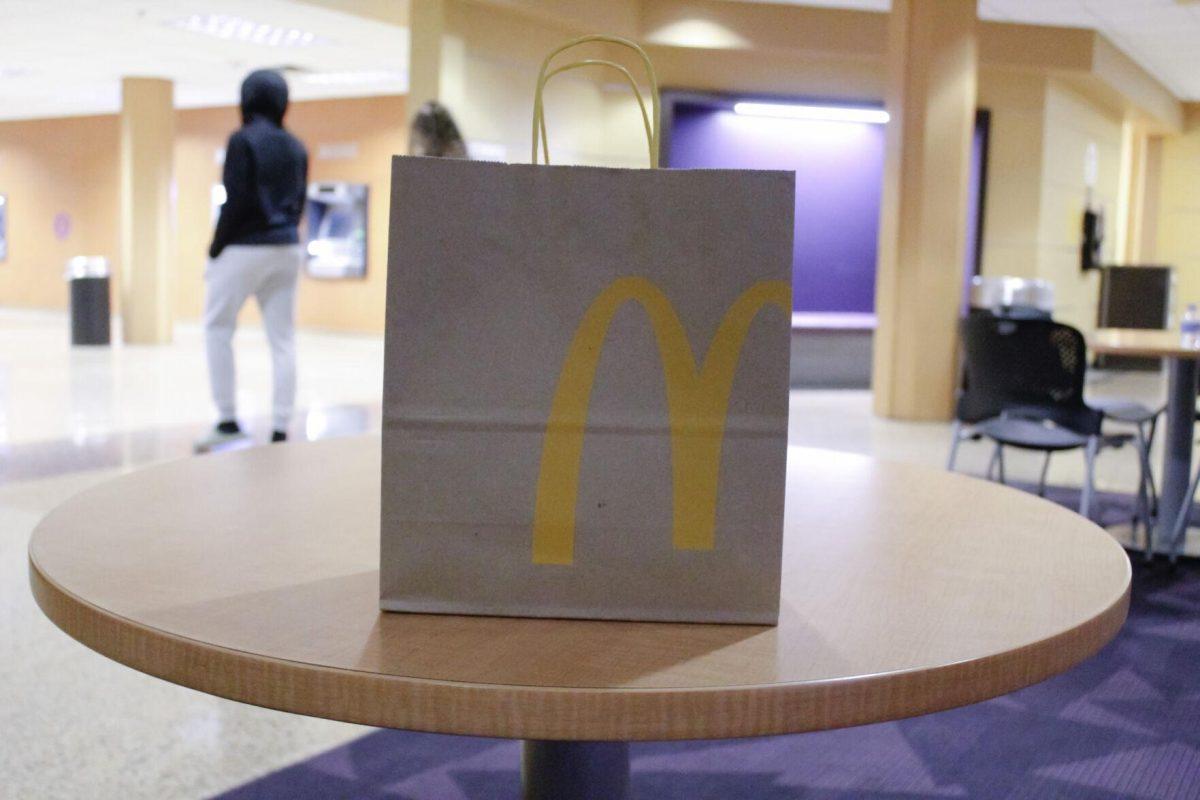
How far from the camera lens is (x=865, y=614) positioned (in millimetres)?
783

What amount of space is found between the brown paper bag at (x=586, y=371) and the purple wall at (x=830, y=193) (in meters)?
10.0

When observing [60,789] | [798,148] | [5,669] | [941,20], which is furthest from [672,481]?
[798,148]

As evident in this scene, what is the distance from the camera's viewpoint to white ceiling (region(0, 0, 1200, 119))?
9258 mm

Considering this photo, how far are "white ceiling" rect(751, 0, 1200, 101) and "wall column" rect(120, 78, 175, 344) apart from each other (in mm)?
7228

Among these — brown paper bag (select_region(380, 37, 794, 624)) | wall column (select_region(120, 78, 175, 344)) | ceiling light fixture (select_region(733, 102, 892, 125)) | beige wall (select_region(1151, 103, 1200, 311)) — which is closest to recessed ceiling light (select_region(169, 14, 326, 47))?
wall column (select_region(120, 78, 175, 344))

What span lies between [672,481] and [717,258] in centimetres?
15

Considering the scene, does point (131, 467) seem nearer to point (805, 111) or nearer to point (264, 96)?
point (264, 96)

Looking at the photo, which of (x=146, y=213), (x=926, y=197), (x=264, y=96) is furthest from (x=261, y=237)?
(x=146, y=213)

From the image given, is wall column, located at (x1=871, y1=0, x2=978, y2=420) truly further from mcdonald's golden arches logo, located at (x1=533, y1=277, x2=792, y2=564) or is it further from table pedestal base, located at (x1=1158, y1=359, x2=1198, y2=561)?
mcdonald's golden arches logo, located at (x1=533, y1=277, x2=792, y2=564)

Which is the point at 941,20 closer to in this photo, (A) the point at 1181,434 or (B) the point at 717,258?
(A) the point at 1181,434

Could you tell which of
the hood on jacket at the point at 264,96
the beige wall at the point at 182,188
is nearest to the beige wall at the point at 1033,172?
the beige wall at the point at 182,188

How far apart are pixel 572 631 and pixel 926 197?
7.24 metres

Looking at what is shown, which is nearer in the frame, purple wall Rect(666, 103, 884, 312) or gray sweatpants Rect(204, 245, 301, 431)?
gray sweatpants Rect(204, 245, 301, 431)

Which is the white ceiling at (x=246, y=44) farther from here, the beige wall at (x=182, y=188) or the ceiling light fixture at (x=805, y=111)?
the ceiling light fixture at (x=805, y=111)
